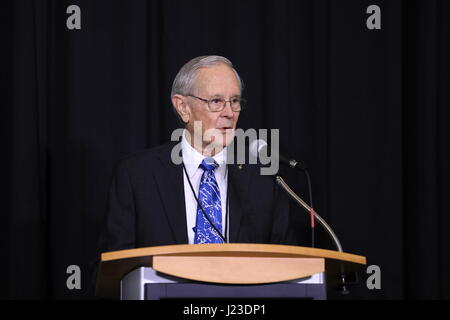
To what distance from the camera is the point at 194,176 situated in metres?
2.80

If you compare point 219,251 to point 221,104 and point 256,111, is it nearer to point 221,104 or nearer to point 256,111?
point 221,104

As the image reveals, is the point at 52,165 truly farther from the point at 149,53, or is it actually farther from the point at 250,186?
the point at 250,186

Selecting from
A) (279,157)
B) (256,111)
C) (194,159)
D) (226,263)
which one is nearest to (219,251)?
(226,263)

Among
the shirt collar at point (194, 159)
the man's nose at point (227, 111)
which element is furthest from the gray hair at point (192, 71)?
the shirt collar at point (194, 159)

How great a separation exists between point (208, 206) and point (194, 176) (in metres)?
0.18

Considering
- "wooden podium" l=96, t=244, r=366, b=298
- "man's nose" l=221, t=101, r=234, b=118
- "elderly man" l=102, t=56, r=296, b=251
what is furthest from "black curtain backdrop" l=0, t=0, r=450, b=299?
"wooden podium" l=96, t=244, r=366, b=298

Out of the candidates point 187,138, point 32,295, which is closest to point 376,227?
point 187,138

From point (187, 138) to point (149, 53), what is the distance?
0.70 metres

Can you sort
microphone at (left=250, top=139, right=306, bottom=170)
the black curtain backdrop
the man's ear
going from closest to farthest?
microphone at (left=250, top=139, right=306, bottom=170) < the man's ear < the black curtain backdrop

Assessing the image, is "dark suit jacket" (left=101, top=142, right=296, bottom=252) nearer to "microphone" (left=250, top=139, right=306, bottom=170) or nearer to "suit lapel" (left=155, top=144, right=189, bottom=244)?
"suit lapel" (left=155, top=144, right=189, bottom=244)

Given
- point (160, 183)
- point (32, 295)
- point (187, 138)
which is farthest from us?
point (32, 295)

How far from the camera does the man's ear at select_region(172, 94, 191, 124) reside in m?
2.97

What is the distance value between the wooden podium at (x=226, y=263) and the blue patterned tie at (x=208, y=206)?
0.61m

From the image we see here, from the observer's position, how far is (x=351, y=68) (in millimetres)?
3629
